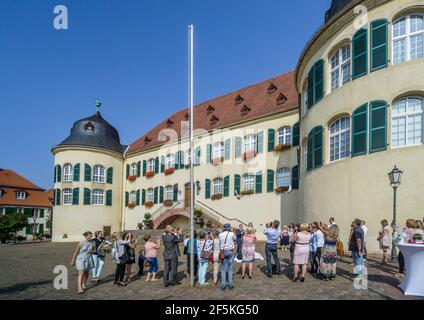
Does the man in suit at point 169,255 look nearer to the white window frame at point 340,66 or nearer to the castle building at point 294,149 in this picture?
the castle building at point 294,149

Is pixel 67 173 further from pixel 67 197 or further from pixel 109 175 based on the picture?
pixel 109 175

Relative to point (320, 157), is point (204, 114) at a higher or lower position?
higher

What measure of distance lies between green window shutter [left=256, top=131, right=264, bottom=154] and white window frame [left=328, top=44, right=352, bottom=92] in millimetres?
9474

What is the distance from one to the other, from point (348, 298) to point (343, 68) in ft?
36.0

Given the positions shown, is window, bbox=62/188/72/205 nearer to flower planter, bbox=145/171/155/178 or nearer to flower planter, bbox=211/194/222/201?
flower planter, bbox=145/171/155/178

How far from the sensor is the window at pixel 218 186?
28.7m

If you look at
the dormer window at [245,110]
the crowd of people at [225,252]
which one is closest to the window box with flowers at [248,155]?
the dormer window at [245,110]

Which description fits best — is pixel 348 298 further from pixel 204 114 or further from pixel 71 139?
pixel 71 139

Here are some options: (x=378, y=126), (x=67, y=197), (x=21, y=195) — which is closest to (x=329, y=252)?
(x=378, y=126)

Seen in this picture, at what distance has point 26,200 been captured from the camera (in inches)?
2089

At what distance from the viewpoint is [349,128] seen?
614 inches

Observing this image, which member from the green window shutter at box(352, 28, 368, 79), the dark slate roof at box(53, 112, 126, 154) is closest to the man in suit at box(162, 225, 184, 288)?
the green window shutter at box(352, 28, 368, 79)

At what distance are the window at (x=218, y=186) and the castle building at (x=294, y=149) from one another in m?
0.10
